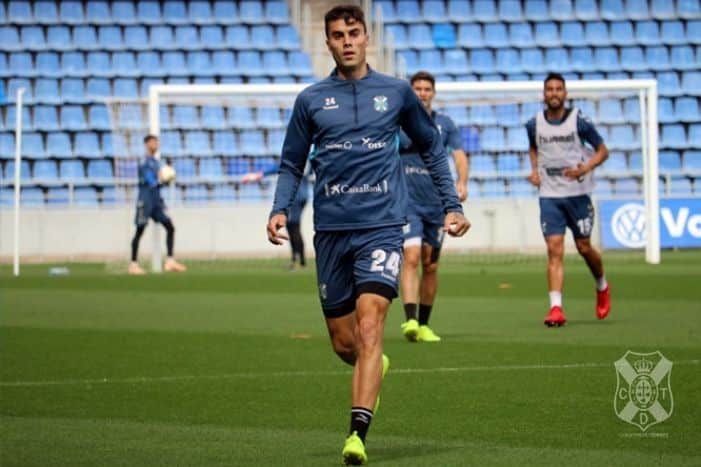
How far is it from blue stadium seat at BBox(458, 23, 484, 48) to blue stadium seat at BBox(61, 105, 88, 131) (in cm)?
850

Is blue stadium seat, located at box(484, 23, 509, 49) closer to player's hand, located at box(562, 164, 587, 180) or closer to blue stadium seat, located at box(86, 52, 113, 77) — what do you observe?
blue stadium seat, located at box(86, 52, 113, 77)

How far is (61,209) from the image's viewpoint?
3025 cm

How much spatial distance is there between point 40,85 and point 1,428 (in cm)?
2560

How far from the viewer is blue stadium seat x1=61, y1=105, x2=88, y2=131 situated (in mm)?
32594

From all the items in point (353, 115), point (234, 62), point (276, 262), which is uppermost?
point (234, 62)

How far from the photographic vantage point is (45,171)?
31828mm

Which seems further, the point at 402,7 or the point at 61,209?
the point at 402,7

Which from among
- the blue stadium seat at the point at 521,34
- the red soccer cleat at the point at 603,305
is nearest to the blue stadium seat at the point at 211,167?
the blue stadium seat at the point at 521,34

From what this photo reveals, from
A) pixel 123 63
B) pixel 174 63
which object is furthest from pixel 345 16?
pixel 123 63

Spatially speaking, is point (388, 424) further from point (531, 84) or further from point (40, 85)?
point (40, 85)

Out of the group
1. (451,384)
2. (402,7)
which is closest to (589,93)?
(402,7)

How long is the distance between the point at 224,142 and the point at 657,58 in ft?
33.3

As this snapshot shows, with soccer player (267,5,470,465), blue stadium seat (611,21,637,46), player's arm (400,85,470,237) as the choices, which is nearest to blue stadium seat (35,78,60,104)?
blue stadium seat (611,21,637,46)

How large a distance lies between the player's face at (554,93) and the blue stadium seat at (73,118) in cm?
1952
